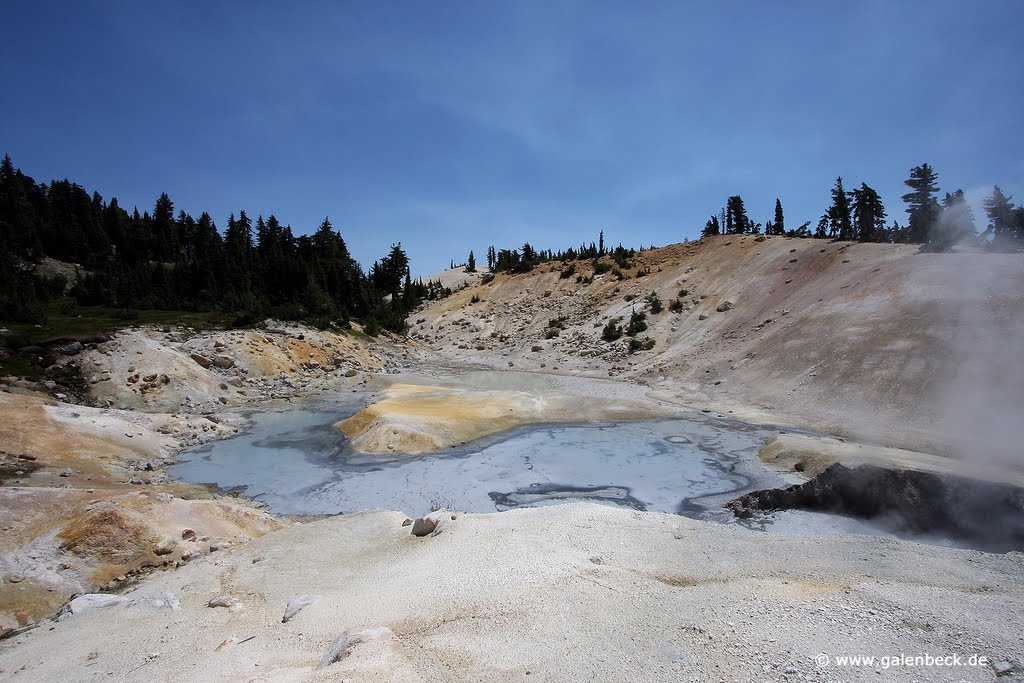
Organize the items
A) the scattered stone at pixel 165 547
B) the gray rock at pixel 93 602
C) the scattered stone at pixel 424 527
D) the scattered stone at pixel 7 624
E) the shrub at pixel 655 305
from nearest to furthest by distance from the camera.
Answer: the scattered stone at pixel 7 624, the gray rock at pixel 93 602, the scattered stone at pixel 165 547, the scattered stone at pixel 424 527, the shrub at pixel 655 305

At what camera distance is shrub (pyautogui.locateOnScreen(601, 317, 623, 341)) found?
37.8 metres

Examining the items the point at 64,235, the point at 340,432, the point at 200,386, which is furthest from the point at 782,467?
the point at 64,235

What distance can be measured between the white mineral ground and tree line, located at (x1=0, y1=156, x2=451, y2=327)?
19757mm

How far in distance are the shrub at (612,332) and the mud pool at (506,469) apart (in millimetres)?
19266

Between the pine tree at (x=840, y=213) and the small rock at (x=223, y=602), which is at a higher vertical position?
the pine tree at (x=840, y=213)

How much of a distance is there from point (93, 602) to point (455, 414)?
41.8ft

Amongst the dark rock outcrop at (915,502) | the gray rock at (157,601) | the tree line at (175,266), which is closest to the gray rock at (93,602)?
the gray rock at (157,601)

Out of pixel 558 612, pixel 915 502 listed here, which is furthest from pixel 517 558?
pixel 915 502

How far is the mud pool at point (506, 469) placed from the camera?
458 inches

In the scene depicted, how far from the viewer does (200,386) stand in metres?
22.7

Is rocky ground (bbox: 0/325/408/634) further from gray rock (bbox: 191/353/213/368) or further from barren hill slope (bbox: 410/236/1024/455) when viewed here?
barren hill slope (bbox: 410/236/1024/455)

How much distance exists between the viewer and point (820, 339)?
2325 centimetres

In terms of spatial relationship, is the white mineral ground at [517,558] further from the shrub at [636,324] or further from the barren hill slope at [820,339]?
the shrub at [636,324]

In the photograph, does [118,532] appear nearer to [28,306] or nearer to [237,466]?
[237,466]
